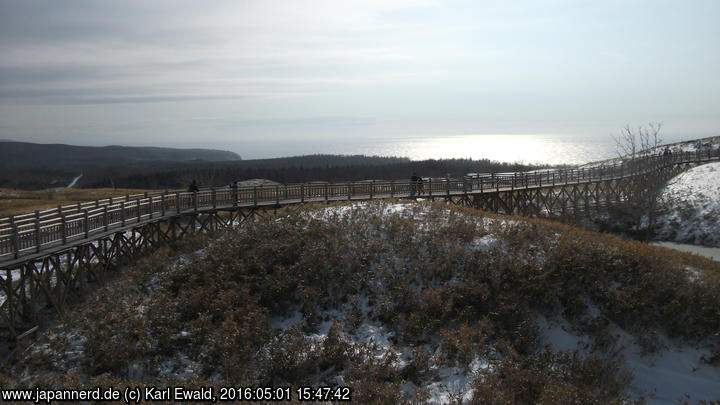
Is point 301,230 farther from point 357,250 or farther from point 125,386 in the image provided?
point 125,386

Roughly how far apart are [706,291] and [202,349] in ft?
58.8

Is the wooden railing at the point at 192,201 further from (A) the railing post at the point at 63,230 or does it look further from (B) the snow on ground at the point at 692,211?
(B) the snow on ground at the point at 692,211

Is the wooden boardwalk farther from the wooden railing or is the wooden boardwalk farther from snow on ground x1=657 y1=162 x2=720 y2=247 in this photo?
snow on ground x1=657 y1=162 x2=720 y2=247

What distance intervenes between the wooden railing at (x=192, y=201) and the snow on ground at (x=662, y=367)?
16.9m

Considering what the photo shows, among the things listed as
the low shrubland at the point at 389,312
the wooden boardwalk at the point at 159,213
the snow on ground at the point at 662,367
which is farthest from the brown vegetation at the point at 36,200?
the snow on ground at the point at 662,367

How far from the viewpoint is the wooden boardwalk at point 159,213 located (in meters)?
17.3

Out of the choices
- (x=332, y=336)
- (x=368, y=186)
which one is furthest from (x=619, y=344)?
(x=368, y=186)

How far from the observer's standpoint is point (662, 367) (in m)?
16.4

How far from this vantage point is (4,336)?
16484 mm

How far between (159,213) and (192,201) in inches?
88.0

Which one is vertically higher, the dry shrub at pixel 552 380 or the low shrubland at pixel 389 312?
the low shrubland at pixel 389 312

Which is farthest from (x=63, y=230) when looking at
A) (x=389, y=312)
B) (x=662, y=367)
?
(x=662, y=367)

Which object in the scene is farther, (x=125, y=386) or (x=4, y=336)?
(x=4, y=336)

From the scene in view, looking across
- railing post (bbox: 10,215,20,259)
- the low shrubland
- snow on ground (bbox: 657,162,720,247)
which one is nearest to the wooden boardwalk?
railing post (bbox: 10,215,20,259)
